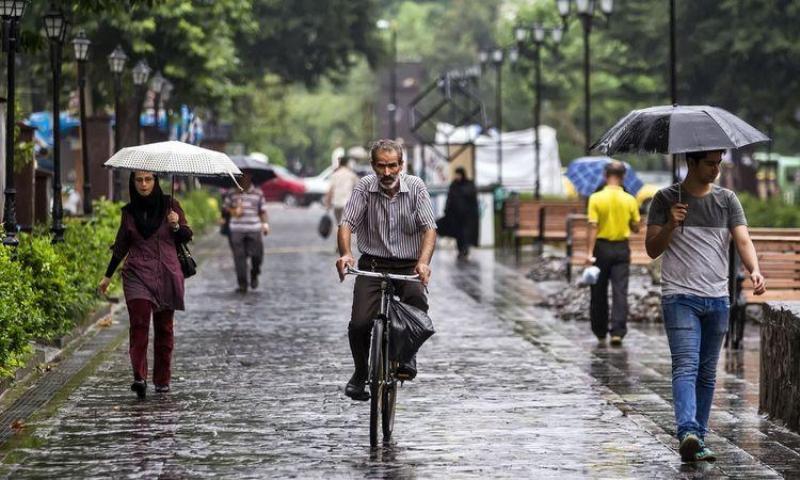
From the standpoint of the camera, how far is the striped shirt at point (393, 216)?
977 cm

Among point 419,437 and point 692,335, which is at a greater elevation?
point 692,335

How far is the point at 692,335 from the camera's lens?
9250 millimetres

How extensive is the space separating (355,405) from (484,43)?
99995 millimetres

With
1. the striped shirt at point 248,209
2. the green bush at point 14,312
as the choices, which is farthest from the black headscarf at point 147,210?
the striped shirt at point 248,209

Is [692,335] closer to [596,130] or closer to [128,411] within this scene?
[128,411]

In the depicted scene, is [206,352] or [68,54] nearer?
[206,352]

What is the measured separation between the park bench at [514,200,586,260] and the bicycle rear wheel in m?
18.6

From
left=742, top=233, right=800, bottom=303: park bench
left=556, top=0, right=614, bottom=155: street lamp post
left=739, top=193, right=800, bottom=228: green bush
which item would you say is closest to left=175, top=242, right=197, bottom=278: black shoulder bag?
left=742, top=233, right=800, bottom=303: park bench

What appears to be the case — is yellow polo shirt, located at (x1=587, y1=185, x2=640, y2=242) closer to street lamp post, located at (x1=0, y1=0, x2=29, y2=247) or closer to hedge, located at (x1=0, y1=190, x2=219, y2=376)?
hedge, located at (x1=0, y1=190, x2=219, y2=376)

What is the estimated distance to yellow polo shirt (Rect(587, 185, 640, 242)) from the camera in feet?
50.9

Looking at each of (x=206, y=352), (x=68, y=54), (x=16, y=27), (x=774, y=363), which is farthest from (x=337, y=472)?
(x=68, y=54)

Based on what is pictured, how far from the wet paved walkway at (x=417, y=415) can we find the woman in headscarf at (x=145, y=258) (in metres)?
0.50

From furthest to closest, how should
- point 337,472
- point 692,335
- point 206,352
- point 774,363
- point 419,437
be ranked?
point 206,352 < point 774,363 < point 419,437 < point 692,335 < point 337,472

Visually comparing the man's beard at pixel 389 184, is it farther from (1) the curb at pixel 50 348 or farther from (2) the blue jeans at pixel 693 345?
(1) the curb at pixel 50 348
